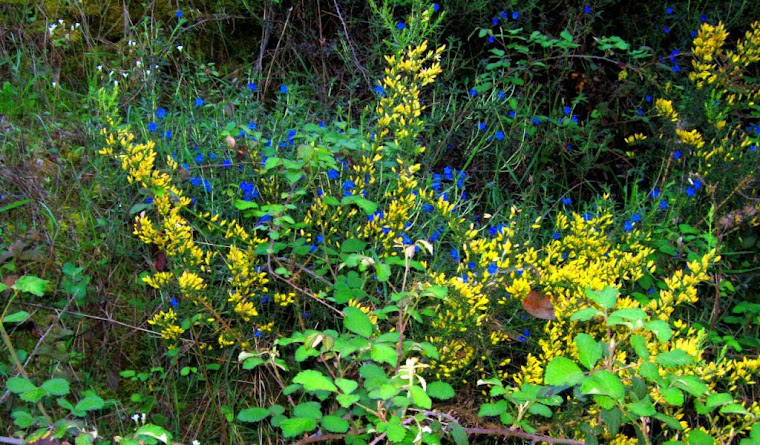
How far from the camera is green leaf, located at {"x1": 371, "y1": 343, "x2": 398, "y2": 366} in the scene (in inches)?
73.1

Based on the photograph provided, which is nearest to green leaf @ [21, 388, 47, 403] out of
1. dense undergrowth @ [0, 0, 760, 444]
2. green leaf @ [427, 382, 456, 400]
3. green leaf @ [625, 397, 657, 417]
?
dense undergrowth @ [0, 0, 760, 444]

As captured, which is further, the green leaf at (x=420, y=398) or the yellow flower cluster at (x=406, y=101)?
the yellow flower cluster at (x=406, y=101)

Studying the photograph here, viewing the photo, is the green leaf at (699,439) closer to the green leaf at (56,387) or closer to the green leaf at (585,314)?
the green leaf at (585,314)

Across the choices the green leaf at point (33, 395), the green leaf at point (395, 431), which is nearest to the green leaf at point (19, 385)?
the green leaf at point (33, 395)

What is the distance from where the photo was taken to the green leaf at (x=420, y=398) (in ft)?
5.74

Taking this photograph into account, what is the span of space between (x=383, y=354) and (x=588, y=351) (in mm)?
536

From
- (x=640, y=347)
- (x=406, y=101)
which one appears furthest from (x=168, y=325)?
(x=640, y=347)

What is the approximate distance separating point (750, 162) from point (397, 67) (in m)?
1.71

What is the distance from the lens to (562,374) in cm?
182

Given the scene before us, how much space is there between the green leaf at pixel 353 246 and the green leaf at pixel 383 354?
2.33 feet

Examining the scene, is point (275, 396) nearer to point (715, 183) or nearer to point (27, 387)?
point (27, 387)

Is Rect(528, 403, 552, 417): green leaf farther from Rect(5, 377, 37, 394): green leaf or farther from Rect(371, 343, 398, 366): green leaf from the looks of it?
Rect(5, 377, 37, 394): green leaf

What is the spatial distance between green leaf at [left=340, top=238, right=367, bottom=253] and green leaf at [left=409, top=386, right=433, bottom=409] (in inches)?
34.0

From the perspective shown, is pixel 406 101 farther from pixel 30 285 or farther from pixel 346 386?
pixel 30 285
